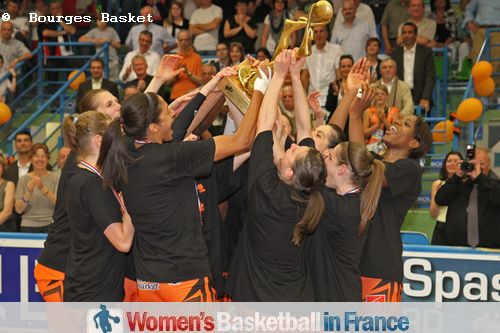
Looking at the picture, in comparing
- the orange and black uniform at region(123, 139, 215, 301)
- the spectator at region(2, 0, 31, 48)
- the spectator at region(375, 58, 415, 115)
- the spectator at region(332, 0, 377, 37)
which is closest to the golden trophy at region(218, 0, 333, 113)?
the orange and black uniform at region(123, 139, 215, 301)

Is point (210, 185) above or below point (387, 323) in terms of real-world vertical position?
above

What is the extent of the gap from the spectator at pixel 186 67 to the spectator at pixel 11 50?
300 centimetres

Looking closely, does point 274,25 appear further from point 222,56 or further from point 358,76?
point 358,76

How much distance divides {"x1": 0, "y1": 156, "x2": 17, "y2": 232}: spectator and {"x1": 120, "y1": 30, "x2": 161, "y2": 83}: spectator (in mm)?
3811

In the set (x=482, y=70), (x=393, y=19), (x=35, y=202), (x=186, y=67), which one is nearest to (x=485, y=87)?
(x=482, y=70)

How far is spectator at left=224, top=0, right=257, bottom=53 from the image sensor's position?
45.5ft

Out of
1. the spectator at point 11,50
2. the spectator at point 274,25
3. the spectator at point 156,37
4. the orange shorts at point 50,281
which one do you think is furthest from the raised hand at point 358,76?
the spectator at point 11,50

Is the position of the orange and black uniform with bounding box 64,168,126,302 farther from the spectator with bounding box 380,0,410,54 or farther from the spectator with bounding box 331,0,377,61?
the spectator with bounding box 380,0,410,54

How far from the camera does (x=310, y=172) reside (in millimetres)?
5246

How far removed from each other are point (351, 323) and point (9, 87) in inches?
383

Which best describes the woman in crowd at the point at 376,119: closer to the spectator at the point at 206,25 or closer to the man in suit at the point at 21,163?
the man in suit at the point at 21,163

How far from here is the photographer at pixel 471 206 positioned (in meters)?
7.59

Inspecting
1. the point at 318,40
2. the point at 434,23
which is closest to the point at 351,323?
the point at 318,40

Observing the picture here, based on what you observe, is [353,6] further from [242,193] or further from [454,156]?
[242,193]
